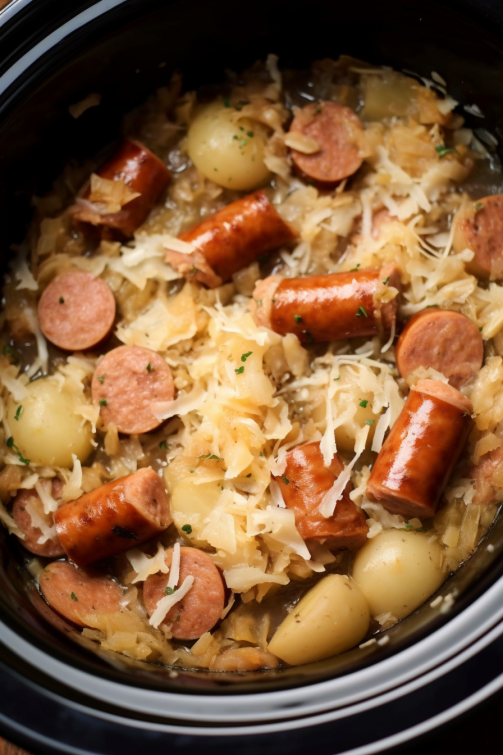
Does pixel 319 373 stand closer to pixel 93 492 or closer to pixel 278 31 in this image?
pixel 93 492

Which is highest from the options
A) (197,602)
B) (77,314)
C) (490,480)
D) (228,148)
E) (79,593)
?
(228,148)

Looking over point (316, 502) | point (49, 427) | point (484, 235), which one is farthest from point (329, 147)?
point (49, 427)

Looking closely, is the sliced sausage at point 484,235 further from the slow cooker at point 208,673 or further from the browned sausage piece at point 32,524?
the browned sausage piece at point 32,524

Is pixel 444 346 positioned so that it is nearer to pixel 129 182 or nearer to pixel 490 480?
pixel 490 480

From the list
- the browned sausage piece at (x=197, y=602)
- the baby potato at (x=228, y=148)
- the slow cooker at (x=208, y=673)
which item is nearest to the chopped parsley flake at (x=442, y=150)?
the slow cooker at (x=208, y=673)

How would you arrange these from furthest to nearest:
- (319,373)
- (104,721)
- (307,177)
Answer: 1. (307,177)
2. (319,373)
3. (104,721)

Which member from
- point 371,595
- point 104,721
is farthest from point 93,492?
point 371,595
